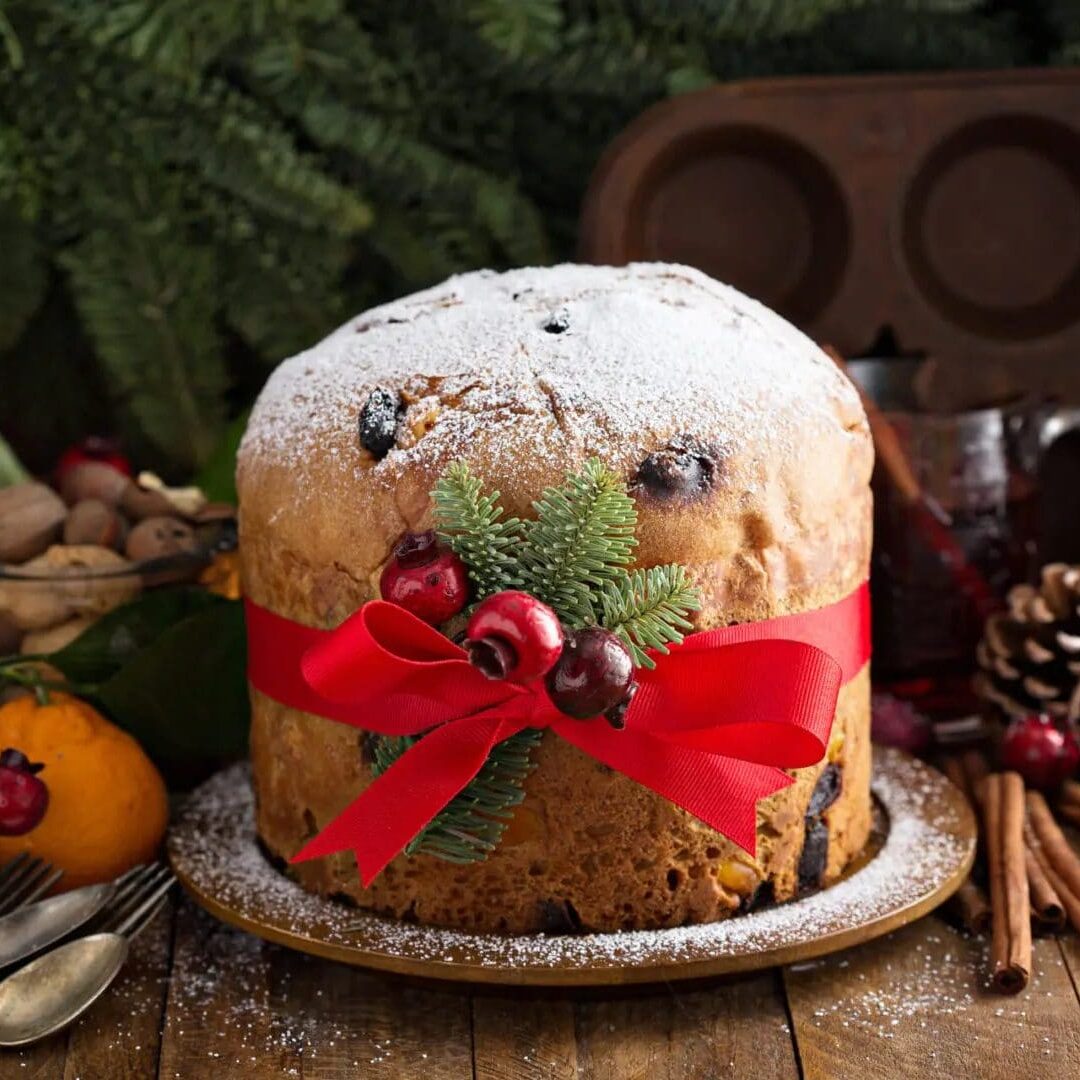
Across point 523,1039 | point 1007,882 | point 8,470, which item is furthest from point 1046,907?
point 8,470

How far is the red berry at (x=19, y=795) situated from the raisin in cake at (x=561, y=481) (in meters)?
0.18

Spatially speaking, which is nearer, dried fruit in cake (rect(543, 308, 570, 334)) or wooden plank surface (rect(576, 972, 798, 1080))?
wooden plank surface (rect(576, 972, 798, 1080))

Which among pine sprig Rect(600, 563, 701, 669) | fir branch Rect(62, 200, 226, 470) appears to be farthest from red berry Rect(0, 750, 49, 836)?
fir branch Rect(62, 200, 226, 470)

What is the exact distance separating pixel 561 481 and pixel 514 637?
0.42ft

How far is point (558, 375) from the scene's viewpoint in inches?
37.4

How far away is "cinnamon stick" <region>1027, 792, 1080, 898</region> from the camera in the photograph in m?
1.09

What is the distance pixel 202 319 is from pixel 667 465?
31.3 inches

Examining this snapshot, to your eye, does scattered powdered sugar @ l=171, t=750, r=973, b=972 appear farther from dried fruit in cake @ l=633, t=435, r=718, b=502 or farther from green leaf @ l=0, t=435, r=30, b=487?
green leaf @ l=0, t=435, r=30, b=487

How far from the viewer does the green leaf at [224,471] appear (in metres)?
1.46

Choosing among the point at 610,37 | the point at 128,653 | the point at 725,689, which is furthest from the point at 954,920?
the point at 610,37

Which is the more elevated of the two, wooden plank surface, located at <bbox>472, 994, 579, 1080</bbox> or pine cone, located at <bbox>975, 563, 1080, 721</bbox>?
wooden plank surface, located at <bbox>472, 994, 579, 1080</bbox>

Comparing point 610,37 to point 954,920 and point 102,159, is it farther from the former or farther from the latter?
point 954,920

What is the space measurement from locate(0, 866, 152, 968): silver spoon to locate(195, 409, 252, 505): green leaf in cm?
51

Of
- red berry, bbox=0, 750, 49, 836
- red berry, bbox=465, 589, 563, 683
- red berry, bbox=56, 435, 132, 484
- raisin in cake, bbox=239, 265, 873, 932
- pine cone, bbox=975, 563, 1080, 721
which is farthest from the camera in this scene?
red berry, bbox=56, 435, 132, 484
